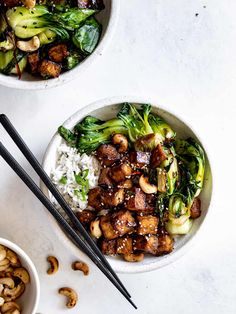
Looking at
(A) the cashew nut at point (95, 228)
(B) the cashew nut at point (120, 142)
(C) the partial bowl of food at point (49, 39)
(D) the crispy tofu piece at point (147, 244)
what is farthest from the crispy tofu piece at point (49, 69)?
(D) the crispy tofu piece at point (147, 244)

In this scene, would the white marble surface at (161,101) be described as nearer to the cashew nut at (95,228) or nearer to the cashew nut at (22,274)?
the cashew nut at (22,274)

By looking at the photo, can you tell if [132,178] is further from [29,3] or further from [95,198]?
[29,3]

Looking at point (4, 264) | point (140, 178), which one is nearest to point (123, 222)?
point (140, 178)

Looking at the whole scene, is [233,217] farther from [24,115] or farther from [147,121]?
[24,115]

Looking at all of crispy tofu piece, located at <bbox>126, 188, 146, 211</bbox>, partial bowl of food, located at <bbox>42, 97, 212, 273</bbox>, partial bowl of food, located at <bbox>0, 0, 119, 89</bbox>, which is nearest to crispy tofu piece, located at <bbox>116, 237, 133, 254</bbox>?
partial bowl of food, located at <bbox>42, 97, 212, 273</bbox>

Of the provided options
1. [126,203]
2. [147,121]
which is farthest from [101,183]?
[147,121]

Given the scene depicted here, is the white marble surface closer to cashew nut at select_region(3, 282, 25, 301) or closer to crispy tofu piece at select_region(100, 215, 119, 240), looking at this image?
cashew nut at select_region(3, 282, 25, 301)

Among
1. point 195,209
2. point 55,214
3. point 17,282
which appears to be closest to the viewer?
point 55,214
